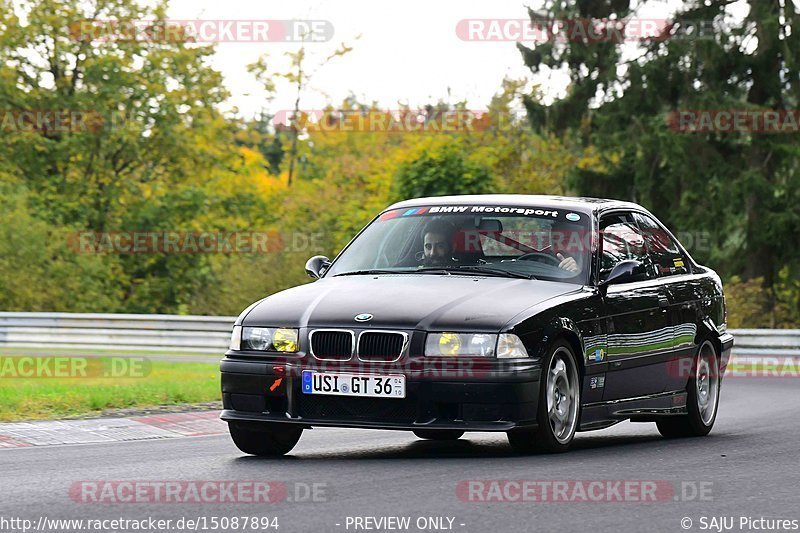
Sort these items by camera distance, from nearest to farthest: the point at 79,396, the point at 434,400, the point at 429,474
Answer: the point at 429,474 → the point at 434,400 → the point at 79,396

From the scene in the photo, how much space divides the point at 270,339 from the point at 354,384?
642 mm

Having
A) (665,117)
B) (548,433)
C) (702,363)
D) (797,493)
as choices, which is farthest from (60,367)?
(665,117)

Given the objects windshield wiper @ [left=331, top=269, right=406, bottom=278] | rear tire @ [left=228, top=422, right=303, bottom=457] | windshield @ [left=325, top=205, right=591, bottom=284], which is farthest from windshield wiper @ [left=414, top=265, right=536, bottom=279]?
rear tire @ [left=228, top=422, right=303, bottom=457]

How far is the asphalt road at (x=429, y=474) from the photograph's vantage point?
264 inches

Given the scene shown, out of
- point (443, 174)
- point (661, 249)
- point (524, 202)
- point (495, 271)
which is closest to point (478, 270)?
point (495, 271)

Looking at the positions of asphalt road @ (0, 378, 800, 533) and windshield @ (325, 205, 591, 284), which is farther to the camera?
windshield @ (325, 205, 591, 284)

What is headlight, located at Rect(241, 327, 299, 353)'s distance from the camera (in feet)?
28.7

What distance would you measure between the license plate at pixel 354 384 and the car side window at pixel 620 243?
78.7 inches

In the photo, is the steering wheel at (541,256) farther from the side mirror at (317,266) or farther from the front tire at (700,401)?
the front tire at (700,401)

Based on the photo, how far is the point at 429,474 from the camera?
26.6ft

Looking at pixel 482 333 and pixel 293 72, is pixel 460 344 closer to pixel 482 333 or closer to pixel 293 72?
pixel 482 333

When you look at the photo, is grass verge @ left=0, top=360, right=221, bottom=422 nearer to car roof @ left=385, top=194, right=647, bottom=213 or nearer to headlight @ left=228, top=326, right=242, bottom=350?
headlight @ left=228, top=326, right=242, bottom=350

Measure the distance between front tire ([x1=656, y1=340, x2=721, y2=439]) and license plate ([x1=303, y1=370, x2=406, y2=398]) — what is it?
3.31m

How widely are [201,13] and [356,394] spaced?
3477 cm
